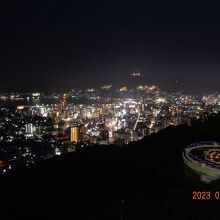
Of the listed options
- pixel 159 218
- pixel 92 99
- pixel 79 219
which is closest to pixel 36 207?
pixel 79 219

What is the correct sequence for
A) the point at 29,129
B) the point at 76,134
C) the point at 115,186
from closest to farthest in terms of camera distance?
1. the point at 115,186
2. the point at 76,134
3. the point at 29,129

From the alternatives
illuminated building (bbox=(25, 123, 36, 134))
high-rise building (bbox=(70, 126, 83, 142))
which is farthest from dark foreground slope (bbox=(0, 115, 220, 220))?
illuminated building (bbox=(25, 123, 36, 134))

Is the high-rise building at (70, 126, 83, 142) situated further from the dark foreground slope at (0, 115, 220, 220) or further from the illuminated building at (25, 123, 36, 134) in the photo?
the dark foreground slope at (0, 115, 220, 220)

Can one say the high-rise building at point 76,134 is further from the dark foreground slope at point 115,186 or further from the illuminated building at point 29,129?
the dark foreground slope at point 115,186

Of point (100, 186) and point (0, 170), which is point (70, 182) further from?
point (0, 170)

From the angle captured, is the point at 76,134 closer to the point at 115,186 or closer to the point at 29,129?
the point at 29,129

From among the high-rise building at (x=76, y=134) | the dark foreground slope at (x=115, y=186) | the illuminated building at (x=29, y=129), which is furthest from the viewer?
the illuminated building at (x=29, y=129)

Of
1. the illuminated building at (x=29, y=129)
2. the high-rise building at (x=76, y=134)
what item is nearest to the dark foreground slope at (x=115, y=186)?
the high-rise building at (x=76, y=134)

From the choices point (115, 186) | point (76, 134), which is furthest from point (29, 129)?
point (115, 186)
